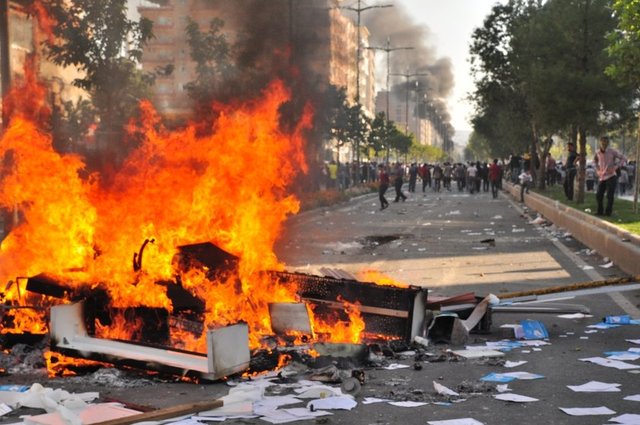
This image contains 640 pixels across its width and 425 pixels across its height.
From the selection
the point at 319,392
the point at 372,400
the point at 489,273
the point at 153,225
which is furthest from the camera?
the point at 489,273

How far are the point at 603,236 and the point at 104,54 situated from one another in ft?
28.6

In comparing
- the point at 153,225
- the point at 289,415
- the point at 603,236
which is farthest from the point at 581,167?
the point at 289,415

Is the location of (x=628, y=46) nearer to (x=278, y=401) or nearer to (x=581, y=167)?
(x=581, y=167)

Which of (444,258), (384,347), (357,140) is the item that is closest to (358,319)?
(384,347)

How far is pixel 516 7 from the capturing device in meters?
48.6

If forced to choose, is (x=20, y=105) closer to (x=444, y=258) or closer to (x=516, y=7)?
(x=444, y=258)

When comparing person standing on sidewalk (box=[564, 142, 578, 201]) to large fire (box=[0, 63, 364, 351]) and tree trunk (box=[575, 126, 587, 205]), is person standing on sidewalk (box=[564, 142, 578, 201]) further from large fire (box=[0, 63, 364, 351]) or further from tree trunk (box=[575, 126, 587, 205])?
large fire (box=[0, 63, 364, 351])

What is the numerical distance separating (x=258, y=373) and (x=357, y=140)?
51877 mm

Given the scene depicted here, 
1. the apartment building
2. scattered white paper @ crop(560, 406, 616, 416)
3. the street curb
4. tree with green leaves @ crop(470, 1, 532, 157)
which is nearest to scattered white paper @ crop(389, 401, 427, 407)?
scattered white paper @ crop(560, 406, 616, 416)

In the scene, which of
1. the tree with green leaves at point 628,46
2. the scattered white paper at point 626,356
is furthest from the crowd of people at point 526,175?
the scattered white paper at point 626,356

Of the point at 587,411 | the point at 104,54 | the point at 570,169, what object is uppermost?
the point at 104,54

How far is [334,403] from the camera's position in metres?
5.67

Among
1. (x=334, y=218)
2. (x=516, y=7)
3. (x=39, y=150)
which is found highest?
(x=516, y=7)

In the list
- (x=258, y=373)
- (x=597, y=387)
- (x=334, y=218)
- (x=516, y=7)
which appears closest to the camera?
(x=597, y=387)
